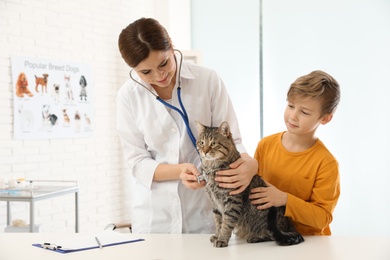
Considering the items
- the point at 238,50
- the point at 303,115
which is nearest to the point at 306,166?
the point at 303,115

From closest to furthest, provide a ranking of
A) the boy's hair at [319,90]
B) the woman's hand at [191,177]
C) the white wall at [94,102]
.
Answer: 1. the woman's hand at [191,177]
2. the boy's hair at [319,90]
3. the white wall at [94,102]

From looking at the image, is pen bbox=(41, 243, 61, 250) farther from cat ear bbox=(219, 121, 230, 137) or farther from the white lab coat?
cat ear bbox=(219, 121, 230, 137)

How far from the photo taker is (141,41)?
1.85m

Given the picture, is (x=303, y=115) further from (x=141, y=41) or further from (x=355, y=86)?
(x=355, y=86)

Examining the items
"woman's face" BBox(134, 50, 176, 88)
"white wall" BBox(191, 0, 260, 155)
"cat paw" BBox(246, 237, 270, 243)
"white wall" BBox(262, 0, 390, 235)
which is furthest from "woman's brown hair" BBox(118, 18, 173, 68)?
"white wall" BBox(191, 0, 260, 155)

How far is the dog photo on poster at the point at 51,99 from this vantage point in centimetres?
441

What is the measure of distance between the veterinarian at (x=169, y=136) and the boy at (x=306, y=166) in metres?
0.22

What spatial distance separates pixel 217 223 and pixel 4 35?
10.4ft

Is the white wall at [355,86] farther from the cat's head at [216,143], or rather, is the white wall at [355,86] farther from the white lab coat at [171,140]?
the cat's head at [216,143]

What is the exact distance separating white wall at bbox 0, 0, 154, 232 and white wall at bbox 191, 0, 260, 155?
798 millimetres

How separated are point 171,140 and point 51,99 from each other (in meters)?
2.93

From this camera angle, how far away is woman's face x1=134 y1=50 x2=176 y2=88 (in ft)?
6.16

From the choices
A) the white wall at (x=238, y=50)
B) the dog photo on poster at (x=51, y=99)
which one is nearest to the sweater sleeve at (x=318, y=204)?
the dog photo on poster at (x=51, y=99)

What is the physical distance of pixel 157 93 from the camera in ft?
7.06
